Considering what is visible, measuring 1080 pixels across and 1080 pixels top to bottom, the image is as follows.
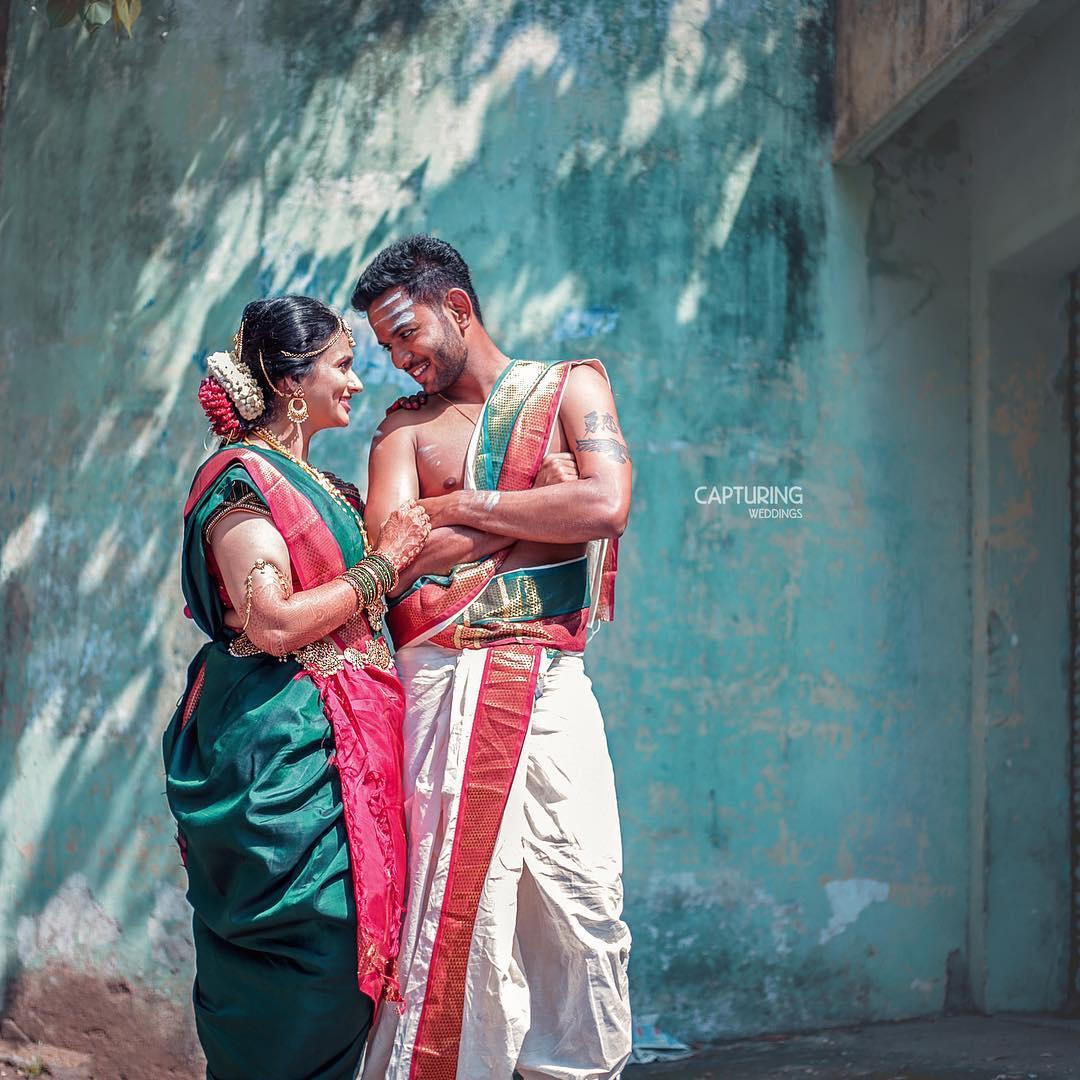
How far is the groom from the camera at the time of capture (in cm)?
281

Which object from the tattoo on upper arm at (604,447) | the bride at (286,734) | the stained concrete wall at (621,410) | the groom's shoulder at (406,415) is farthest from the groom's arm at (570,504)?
the stained concrete wall at (621,410)

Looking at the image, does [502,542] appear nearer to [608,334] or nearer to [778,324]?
[608,334]

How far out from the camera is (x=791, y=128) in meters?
4.71

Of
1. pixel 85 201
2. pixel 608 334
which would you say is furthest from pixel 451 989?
pixel 85 201

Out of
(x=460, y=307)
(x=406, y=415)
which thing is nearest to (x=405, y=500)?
(x=406, y=415)

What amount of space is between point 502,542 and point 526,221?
1.85 metres

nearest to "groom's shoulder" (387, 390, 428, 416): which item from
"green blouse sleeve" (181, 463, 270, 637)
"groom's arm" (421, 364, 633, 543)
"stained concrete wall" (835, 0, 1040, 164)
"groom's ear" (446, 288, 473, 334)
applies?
"groom's ear" (446, 288, 473, 334)

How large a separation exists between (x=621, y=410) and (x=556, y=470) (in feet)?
5.18

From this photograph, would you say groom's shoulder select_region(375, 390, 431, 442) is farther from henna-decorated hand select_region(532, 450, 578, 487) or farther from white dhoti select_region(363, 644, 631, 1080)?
white dhoti select_region(363, 644, 631, 1080)

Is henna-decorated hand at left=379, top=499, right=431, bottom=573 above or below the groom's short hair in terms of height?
below

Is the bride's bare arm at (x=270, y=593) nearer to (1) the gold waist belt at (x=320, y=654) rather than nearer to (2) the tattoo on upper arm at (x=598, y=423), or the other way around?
(1) the gold waist belt at (x=320, y=654)

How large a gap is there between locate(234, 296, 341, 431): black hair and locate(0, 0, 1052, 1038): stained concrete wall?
1499 mm

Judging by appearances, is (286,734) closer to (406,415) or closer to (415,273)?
(406,415)

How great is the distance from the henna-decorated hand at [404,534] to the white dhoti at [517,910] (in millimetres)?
228
